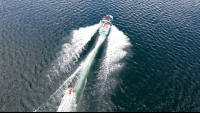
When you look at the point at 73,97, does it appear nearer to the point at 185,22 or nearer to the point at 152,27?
the point at 152,27

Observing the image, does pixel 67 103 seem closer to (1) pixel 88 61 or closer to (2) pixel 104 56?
(1) pixel 88 61

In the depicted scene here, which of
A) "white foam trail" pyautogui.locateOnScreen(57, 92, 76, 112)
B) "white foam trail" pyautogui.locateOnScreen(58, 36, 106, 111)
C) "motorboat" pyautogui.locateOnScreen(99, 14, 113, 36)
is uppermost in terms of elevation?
"motorboat" pyautogui.locateOnScreen(99, 14, 113, 36)

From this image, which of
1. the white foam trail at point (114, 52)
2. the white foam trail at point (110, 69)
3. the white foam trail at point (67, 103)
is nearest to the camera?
the white foam trail at point (67, 103)

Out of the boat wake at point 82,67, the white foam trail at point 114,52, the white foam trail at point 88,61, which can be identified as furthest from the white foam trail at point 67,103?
the white foam trail at point 114,52

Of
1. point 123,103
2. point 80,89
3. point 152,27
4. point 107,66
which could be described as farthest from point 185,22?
point 80,89

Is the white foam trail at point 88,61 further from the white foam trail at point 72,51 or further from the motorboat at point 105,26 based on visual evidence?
the white foam trail at point 72,51

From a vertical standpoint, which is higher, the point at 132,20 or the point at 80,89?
the point at 132,20

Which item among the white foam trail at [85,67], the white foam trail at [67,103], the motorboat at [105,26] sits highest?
the motorboat at [105,26]

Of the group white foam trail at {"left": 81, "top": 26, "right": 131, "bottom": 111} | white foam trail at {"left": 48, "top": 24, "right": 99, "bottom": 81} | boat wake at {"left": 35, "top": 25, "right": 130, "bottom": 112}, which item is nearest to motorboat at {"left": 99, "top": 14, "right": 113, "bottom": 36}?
boat wake at {"left": 35, "top": 25, "right": 130, "bottom": 112}

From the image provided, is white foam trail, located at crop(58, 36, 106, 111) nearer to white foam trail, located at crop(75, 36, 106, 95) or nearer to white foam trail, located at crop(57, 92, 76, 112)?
white foam trail, located at crop(75, 36, 106, 95)
